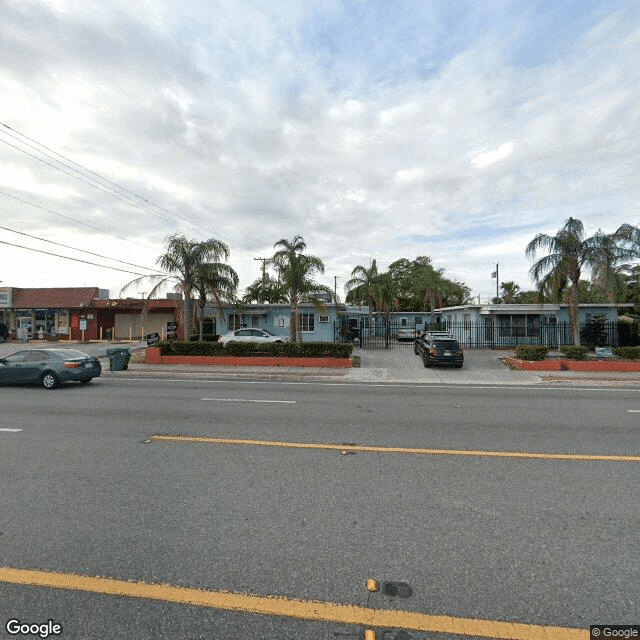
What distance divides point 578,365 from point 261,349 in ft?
46.1

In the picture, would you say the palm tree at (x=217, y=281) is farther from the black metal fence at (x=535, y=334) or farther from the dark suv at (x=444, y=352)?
the dark suv at (x=444, y=352)

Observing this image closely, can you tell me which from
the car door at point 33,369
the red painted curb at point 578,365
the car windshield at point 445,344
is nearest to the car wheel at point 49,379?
the car door at point 33,369

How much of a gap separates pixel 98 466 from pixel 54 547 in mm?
2043

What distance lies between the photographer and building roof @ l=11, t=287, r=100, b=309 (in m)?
34.4

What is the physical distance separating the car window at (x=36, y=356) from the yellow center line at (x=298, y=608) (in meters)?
11.3

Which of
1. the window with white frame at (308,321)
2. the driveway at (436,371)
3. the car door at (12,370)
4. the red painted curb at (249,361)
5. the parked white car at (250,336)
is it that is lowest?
the driveway at (436,371)

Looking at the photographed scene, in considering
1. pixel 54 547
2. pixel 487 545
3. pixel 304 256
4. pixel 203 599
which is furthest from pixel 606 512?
pixel 304 256

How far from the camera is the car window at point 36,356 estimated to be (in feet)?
40.5

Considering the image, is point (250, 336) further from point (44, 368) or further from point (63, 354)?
point (44, 368)

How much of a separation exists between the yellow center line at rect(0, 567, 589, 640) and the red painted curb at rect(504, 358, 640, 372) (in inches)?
647

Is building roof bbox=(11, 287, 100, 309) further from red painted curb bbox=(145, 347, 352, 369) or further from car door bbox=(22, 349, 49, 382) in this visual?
car door bbox=(22, 349, 49, 382)

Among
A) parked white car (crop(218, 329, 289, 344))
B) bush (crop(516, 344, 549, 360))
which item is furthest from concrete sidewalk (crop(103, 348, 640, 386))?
parked white car (crop(218, 329, 289, 344))

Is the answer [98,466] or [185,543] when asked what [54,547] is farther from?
[98,466]

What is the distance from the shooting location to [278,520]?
3775mm
